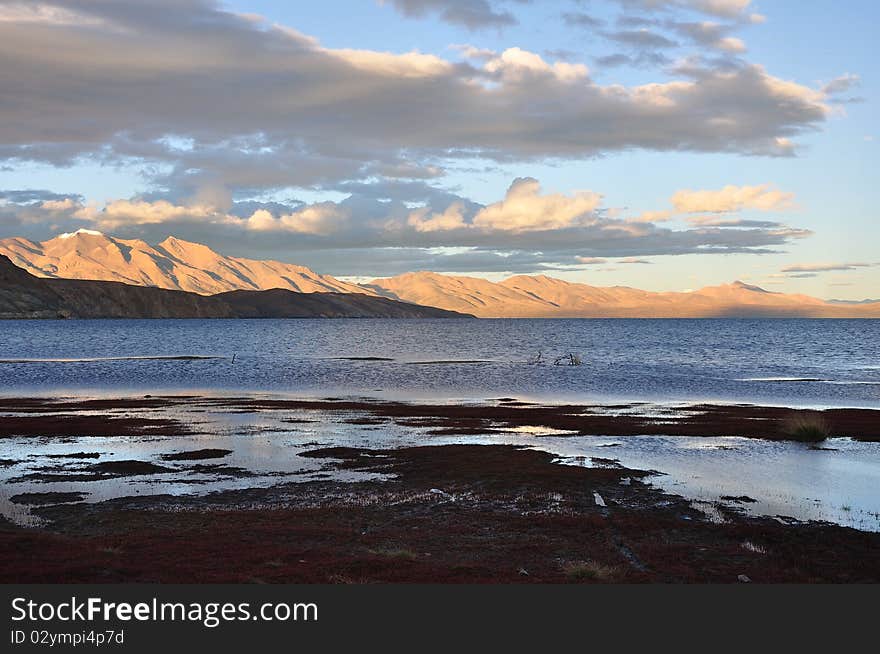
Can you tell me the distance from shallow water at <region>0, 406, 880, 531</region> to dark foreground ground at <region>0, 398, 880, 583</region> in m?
1.50

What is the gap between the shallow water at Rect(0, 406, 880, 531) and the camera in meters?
24.2

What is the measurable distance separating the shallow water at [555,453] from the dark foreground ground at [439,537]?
1.50 metres

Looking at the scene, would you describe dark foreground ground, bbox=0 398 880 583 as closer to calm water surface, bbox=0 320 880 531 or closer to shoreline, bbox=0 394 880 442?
calm water surface, bbox=0 320 880 531

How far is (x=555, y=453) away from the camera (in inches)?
1308

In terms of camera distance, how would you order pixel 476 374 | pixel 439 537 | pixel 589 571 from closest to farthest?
pixel 589 571
pixel 439 537
pixel 476 374

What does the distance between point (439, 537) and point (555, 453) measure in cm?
1495

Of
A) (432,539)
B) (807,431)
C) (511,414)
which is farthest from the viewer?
(511,414)

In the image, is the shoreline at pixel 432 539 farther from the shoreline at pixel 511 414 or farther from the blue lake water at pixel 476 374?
the blue lake water at pixel 476 374

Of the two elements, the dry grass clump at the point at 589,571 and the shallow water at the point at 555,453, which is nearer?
the dry grass clump at the point at 589,571

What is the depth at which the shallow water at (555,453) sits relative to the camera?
79.5 feet

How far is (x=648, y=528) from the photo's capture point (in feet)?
66.0

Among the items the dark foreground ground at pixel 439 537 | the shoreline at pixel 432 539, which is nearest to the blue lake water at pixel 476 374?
the dark foreground ground at pixel 439 537

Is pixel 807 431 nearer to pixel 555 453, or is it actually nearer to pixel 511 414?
pixel 555 453

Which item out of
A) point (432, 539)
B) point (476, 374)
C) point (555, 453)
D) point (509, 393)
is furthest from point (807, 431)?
point (476, 374)
